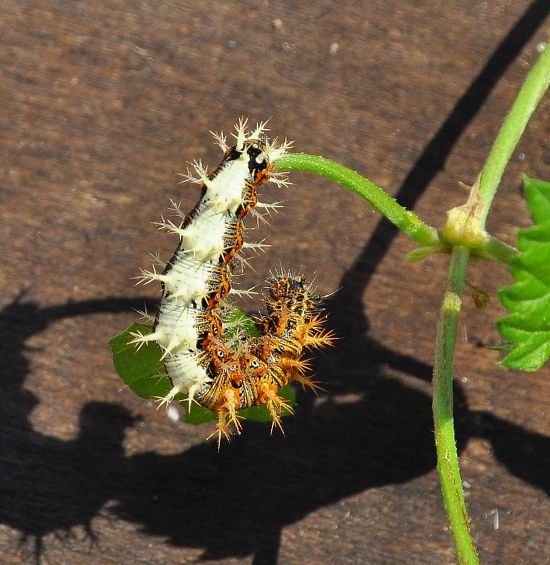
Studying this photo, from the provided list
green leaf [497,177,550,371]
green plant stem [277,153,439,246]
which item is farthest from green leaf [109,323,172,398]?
green leaf [497,177,550,371]

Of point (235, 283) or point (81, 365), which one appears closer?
point (235, 283)

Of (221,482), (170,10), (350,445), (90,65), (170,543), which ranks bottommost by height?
(170,543)

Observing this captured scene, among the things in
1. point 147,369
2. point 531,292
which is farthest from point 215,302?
point 531,292

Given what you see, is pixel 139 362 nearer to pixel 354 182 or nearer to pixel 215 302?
pixel 215 302

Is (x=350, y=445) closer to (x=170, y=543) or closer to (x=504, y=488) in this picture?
(x=504, y=488)

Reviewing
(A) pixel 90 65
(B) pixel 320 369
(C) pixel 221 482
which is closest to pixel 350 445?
(B) pixel 320 369

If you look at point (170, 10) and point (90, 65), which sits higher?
point (170, 10)
